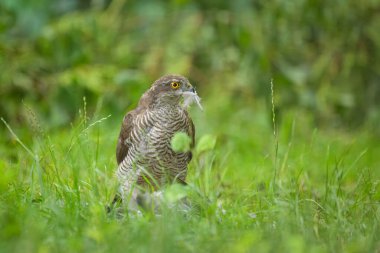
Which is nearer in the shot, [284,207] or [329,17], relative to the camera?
[284,207]

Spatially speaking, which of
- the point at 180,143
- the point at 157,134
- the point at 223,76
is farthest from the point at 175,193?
the point at 223,76

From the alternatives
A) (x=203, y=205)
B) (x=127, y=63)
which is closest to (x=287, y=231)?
(x=203, y=205)

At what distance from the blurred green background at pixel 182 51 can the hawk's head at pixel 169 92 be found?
8.68ft

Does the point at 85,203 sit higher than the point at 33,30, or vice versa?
the point at 33,30

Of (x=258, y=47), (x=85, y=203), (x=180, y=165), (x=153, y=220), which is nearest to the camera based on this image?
(x=153, y=220)

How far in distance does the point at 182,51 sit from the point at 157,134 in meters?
4.32

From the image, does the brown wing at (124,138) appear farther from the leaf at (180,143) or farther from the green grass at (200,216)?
the leaf at (180,143)

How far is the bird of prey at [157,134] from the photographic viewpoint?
539 centimetres

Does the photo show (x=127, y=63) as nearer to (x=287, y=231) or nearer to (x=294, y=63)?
(x=294, y=63)

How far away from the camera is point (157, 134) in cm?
545

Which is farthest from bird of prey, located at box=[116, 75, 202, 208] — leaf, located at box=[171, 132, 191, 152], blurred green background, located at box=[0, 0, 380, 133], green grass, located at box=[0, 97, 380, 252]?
blurred green background, located at box=[0, 0, 380, 133]

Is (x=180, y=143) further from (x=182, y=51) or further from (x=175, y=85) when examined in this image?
(x=182, y=51)

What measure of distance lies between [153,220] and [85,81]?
450cm

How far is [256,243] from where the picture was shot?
3.79 metres
